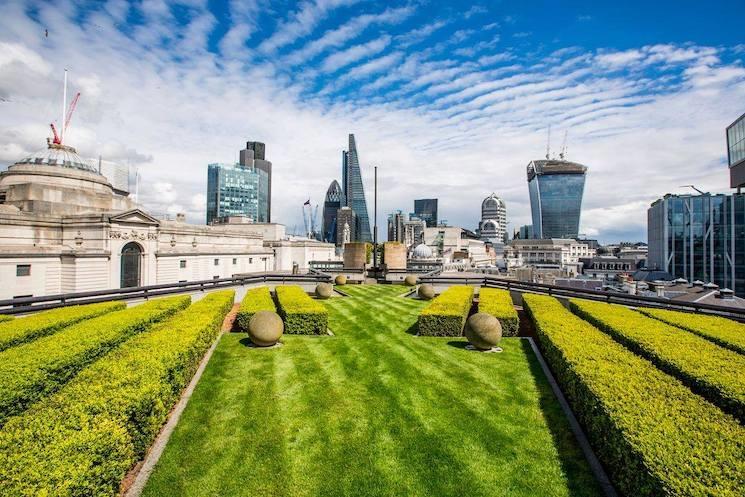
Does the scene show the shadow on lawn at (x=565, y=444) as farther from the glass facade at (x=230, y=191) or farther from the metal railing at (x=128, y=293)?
the glass facade at (x=230, y=191)

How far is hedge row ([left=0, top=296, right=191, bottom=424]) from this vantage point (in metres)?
7.75

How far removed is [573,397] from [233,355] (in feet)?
38.9

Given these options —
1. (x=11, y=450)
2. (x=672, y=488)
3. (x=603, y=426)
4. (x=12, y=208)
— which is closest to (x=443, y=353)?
(x=603, y=426)

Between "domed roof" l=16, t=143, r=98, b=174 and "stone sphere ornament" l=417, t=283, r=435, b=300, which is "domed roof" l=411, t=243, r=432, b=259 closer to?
"stone sphere ornament" l=417, t=283, r=435, b=300

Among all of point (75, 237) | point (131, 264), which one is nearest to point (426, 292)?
point (131, 264)

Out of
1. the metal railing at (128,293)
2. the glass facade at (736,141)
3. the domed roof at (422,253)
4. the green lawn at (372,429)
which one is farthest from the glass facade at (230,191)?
the green lawn at (372,429)

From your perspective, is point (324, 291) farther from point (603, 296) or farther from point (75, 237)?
point (75, 237)

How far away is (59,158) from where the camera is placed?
133 feet

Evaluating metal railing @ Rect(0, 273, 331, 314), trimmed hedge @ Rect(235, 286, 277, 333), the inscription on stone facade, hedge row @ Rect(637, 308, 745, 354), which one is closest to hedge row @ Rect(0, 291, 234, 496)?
trimmed hedge @ Rect(235, 286, 277, 333)

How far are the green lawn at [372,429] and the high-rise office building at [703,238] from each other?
286ft

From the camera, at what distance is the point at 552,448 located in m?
8.26

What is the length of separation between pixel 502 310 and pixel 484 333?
379cm

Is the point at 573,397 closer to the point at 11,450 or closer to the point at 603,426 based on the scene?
the point at 603,426

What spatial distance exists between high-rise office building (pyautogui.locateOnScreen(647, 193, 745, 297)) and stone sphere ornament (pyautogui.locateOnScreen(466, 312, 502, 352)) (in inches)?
3387
